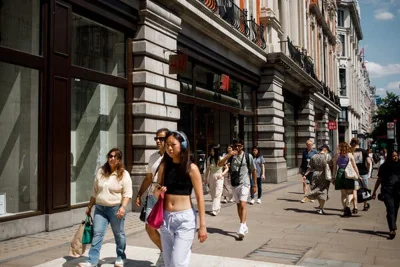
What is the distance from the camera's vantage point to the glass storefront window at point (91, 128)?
941 centimetres

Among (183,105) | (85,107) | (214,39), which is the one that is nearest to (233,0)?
(214,39)

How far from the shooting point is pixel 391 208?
7.95 meters

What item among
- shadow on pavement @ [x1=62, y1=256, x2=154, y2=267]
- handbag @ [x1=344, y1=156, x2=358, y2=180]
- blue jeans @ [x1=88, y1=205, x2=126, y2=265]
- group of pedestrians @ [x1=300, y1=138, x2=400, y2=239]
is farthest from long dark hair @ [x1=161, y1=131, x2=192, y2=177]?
handbag @ [x1=344, y1=156, x2=358, y2=180]

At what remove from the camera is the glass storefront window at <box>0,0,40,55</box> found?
797 centimetres

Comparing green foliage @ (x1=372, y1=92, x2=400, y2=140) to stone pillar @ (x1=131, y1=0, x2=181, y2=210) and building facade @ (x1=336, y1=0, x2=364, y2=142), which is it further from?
stone pillar @ (x1=131, y1=0, x2=181, y2=210)

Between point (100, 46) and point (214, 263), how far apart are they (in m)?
6.44

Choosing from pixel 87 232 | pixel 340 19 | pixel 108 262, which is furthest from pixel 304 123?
pixel 340 19

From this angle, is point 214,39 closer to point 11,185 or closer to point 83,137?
point 83,137

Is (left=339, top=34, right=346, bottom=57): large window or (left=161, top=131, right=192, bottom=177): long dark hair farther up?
Answer: (left=339, top=34, right=346, bottom=57): large window

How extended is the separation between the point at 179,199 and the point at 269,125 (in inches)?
654

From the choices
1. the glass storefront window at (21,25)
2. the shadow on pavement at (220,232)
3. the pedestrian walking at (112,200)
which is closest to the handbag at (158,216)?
the pedestrian walking at (112,200)

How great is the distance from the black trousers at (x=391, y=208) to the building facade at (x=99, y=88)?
5.57m

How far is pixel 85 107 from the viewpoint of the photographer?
9.86m

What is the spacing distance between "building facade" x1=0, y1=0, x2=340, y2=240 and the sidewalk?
1095 mm
